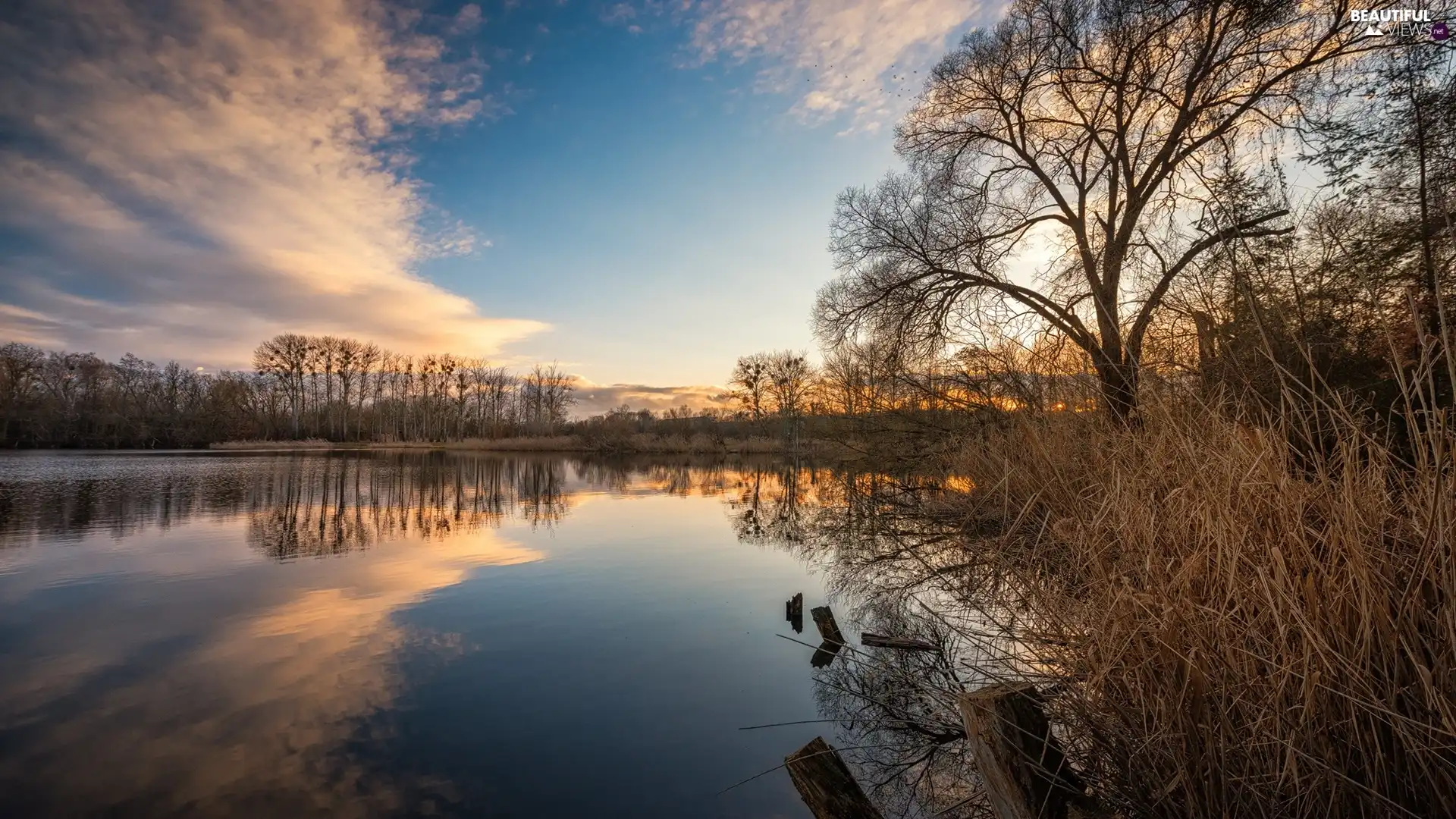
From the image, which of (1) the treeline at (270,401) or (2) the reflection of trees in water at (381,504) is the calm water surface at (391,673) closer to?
(2) the reflection of trees in water at (381,504)

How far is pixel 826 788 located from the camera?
9.88 ft

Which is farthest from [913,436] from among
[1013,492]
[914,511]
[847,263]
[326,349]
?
[326,349]

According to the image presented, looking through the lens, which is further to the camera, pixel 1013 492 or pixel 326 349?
pixel 326 349

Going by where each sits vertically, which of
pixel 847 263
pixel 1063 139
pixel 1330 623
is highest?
pixel 1063 139

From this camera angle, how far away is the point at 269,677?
16.5 ft

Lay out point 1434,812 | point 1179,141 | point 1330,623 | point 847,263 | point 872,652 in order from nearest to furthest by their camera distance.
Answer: point 1434,812 < point 1330,623 < point 872,652 < point 1179,141 < point 847,263

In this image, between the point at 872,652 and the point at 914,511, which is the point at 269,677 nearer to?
the point at 872,652

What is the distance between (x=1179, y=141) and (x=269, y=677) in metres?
16.4

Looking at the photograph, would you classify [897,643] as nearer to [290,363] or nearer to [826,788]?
[826,788]

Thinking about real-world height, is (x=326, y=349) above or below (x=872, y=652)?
above

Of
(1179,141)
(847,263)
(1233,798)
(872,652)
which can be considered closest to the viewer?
(1233,798)

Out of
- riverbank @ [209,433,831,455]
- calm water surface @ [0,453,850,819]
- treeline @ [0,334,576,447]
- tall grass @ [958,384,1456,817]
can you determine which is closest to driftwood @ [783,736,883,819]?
calm water surface @ [0,453,850,819]

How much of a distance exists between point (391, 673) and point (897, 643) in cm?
446

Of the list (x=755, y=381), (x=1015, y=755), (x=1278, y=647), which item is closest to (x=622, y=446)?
(x=755, y=381)
